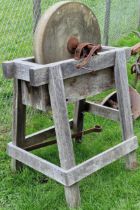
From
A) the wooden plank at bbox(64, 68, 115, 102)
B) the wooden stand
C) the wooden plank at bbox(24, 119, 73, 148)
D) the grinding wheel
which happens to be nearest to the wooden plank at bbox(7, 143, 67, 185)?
the wooden stand

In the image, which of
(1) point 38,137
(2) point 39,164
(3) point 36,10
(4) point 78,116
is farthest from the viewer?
(3) point 36,10

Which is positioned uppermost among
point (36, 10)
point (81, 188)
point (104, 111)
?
point (36, 10)

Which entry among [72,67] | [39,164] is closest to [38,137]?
[39,164]

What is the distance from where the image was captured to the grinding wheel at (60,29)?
9.97ft

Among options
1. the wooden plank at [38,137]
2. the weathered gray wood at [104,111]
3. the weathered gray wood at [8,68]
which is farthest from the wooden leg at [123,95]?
the weathered gray wood at [8,68]

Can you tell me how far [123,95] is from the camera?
353cm

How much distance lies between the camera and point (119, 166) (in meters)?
3.77

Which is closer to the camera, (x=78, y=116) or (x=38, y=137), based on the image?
(x=38, y=137)

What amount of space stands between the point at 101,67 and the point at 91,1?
4334 mm

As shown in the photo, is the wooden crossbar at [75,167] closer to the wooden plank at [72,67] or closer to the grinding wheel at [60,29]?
the wooden plank at [72,67]

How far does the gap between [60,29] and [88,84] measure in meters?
0.51

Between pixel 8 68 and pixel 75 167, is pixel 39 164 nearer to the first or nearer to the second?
pixel 75 167

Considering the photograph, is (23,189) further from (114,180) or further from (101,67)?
(101,67)

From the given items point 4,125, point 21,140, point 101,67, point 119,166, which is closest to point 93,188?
point 119,166
